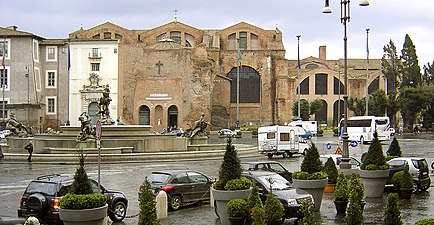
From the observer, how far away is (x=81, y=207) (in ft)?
36.4

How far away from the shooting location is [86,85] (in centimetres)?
7062

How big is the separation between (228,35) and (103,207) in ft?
262

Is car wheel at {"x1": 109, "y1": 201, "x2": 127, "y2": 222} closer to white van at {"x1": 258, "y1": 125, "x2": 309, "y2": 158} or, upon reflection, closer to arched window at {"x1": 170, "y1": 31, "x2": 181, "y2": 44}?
white van at {"x1": 258, "y1": 125, "x2": 309, "y2": 158}

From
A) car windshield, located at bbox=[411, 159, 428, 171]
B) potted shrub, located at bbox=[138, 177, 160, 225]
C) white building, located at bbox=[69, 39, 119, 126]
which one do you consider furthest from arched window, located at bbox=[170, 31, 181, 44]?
potted shrub, located at bbox=[138, 177, 160, 225]

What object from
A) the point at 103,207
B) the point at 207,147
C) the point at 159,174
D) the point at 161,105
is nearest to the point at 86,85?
the point at 161,105

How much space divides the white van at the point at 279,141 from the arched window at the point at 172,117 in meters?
34.5

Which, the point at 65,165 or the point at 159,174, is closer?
the point at 159,174

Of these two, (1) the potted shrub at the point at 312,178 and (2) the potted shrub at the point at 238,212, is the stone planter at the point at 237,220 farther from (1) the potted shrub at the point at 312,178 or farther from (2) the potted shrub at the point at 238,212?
(1) the potted shrub at the point at 312,178

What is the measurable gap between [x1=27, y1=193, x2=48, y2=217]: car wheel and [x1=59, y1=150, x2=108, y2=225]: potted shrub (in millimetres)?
2696

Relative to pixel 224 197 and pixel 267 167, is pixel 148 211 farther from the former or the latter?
pixel 267 167

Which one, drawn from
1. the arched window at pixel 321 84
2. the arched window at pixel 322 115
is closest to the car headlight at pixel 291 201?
the arched window at pixel 322 115

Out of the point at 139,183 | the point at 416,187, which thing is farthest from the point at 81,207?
the point at 416,187

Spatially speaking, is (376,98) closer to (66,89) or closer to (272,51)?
(272,51)

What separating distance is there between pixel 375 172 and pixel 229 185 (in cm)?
639
